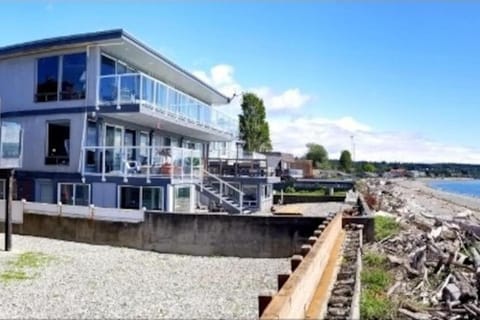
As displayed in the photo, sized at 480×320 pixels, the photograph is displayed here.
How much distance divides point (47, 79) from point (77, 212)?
6.98 metres

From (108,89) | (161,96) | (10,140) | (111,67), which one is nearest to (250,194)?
(161,96)

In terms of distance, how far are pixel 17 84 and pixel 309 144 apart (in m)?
113

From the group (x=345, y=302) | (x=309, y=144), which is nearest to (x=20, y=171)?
(x=345, y=302)

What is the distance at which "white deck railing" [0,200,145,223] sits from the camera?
17625mm

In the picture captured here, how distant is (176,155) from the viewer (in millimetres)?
19766

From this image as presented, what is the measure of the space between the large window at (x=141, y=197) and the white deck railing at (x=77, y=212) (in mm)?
1525

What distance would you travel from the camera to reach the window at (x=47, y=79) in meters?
21.3

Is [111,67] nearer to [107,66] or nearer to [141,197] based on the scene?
[107,66]

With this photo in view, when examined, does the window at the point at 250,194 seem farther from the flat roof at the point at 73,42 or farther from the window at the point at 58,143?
the window at the point at 58,143

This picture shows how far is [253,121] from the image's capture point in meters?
60.2

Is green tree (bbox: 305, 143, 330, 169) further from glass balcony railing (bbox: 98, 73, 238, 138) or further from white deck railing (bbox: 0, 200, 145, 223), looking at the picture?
white deck railing (bbox: 0, 200, 145, 223)

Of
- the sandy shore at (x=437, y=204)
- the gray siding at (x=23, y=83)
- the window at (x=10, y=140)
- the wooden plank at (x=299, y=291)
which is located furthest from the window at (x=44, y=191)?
the sandy shore at (x=437, y=204)

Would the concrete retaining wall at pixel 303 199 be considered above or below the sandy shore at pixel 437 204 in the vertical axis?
above

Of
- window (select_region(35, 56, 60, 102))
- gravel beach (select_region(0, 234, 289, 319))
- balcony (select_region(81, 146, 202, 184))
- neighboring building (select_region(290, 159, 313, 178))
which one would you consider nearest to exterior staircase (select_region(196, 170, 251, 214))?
balcony (select_region(81, 146, 202, 184))
